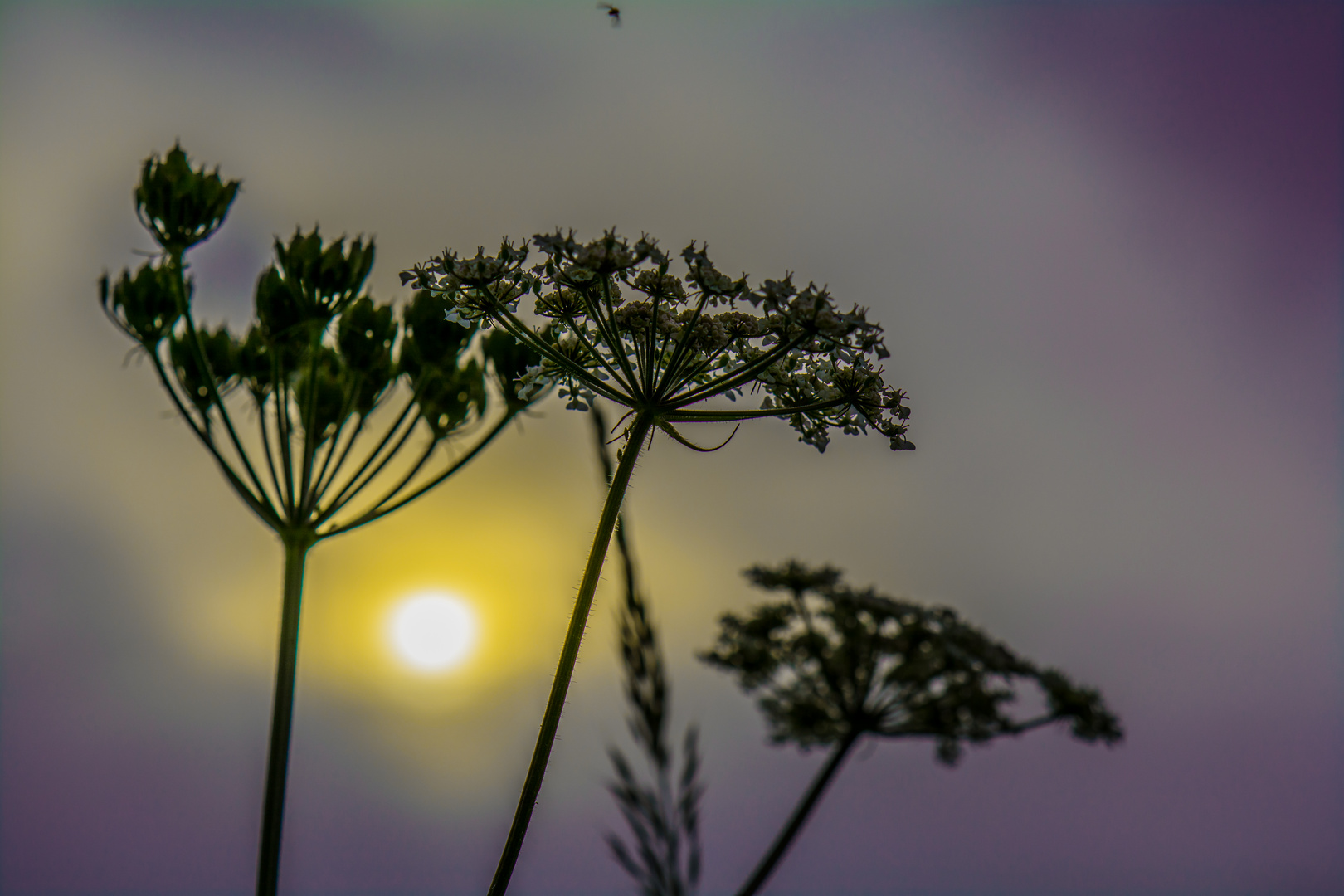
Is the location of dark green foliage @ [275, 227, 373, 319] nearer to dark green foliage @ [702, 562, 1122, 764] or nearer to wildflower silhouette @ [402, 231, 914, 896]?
wildflower silhouette @ [402, 231, 914, 896]

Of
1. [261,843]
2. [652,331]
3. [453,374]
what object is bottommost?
[261,843]

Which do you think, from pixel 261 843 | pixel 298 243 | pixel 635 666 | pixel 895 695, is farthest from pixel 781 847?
pixel 298 243

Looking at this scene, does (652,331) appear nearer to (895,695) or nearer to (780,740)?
(895,695)

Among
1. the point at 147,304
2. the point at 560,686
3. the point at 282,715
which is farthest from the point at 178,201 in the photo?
the point at 560,686

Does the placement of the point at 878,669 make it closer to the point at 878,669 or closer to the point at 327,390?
the point at 878,669

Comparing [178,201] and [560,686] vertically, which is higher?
[178,201]

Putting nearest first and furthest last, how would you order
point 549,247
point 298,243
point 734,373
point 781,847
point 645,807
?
point 549,247, point 734,373, point 645,807, point 298,243, point 781,847
